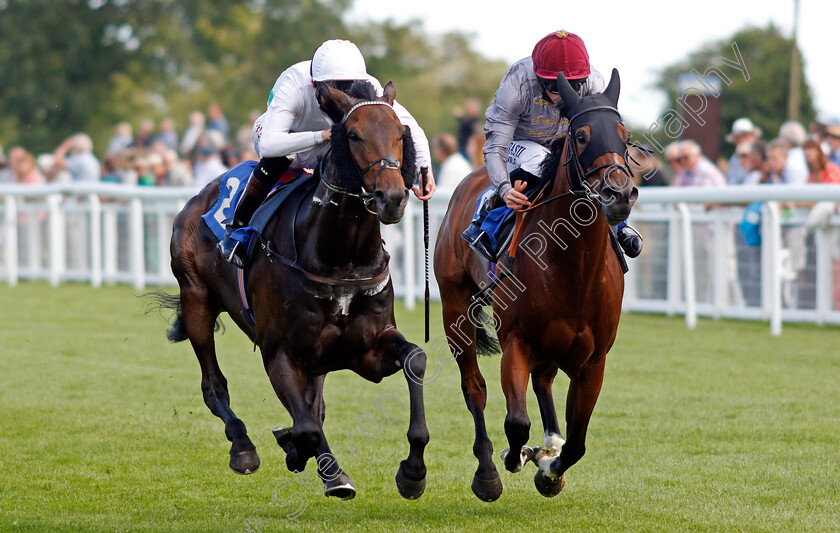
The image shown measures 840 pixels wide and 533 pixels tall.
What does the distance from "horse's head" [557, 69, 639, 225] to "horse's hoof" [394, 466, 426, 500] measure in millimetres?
1398

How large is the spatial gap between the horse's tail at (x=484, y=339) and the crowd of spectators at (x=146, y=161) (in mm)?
7873

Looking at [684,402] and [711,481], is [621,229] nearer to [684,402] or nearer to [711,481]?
[711,481]

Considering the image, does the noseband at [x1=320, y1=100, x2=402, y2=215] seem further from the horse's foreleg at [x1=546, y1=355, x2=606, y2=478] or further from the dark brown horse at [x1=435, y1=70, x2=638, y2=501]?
the horse's foreleg at [x1=546, y1=355, x2=606, y2=478]

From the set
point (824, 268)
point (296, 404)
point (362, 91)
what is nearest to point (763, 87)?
point (824, 268)

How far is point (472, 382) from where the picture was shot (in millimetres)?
5887

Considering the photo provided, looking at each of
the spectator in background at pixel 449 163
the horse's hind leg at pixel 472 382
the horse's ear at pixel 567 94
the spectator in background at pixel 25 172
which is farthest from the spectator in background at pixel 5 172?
the horse's ear at pixel 567 94

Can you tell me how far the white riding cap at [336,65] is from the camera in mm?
5047

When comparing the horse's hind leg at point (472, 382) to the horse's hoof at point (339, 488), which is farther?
the horse's hind leg at point (472, 382)

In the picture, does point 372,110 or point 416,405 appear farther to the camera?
point 416,405

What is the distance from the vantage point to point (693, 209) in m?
11.1

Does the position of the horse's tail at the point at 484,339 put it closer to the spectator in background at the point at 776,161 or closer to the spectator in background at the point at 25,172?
the spectator in background at the point at 776,161

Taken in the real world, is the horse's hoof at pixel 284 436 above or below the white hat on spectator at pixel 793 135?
below

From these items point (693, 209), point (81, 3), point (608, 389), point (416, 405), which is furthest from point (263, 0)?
point (416, 405)

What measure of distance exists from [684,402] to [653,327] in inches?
139
